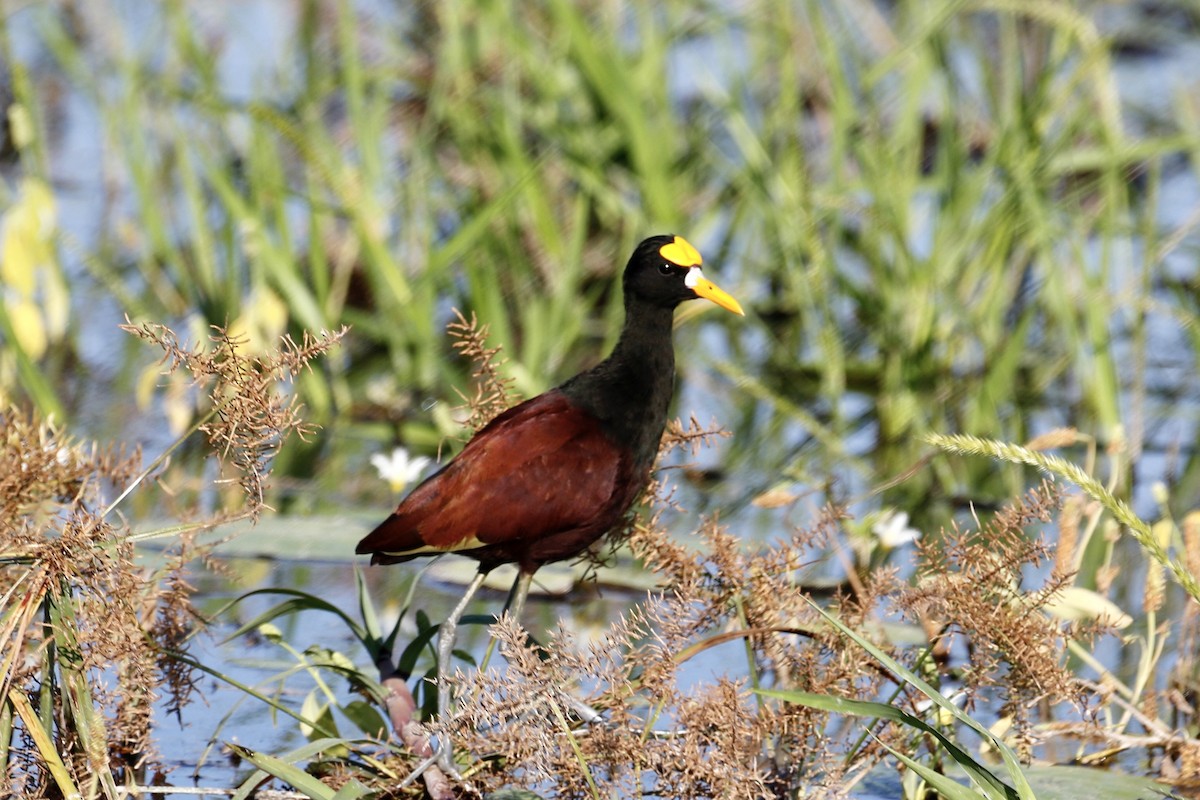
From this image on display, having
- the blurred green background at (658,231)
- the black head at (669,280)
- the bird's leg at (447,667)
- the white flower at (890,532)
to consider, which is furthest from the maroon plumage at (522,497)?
the blurred green background at (658,231)

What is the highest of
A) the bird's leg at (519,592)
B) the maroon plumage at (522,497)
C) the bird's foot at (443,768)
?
the maroon plumage at (522,497)

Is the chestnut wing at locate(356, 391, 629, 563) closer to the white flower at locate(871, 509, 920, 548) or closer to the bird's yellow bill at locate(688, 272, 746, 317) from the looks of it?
the bird's yellow bill at locate(688, 272, 746, 317)

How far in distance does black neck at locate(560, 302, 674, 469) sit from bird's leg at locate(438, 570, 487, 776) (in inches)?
17.7

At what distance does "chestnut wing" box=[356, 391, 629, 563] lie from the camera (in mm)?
3609

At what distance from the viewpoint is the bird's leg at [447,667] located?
314 centimetres

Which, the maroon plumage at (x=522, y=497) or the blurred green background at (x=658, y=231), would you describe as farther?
the blurred green background at (x=658, y=231)

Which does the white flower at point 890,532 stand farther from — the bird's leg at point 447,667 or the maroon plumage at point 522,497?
the bird's leg at point 447,667

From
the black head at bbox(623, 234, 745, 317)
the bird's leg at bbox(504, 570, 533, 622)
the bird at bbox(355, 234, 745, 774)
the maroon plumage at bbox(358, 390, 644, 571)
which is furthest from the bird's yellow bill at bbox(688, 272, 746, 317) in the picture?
the bird's leg at bbox(504, 570, 533, 622)

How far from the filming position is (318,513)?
5.40 m

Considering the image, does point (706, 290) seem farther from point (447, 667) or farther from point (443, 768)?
point (443, 768)

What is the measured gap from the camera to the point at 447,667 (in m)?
3.56

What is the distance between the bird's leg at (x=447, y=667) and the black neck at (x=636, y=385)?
0.45 meters

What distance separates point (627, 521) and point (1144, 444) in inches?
132

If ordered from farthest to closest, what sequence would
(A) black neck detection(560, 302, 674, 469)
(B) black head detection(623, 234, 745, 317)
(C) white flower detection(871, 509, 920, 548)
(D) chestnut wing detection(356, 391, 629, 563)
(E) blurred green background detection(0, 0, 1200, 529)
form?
(E) blurred green background detection(0, 0, 1200, 529), (C) white flower detection(871, 509, 920, 548), (B) black head detection(623, 234, 745, 317), (A) black neck detection(560, 302, 674, 469), (D) chestnut wing detection(356, 391, 629, 563)
